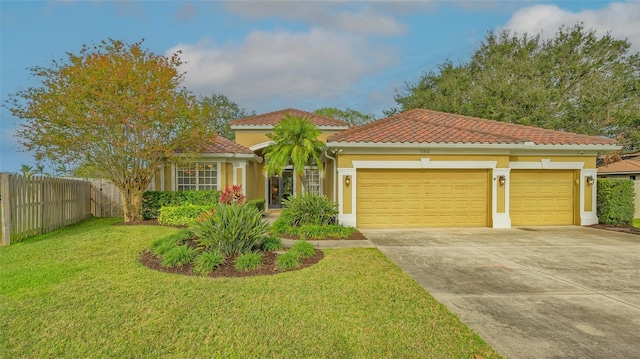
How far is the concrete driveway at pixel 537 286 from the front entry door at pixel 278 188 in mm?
10621

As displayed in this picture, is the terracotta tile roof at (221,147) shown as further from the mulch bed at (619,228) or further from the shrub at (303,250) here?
the mulch bed at (619,228)

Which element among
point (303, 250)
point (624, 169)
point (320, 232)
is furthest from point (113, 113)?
point (624, 169)

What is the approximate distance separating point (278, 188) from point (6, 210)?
41.9ft

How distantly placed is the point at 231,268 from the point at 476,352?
4.41 meters

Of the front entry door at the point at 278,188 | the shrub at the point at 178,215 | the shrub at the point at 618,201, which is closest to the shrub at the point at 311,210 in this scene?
the shrub at the point at 178,215

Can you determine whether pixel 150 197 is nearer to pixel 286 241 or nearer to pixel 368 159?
pixel 286 241

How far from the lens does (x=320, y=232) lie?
9.77m

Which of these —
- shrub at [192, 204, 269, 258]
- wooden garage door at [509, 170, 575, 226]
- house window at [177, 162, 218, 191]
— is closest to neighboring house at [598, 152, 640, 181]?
wooden garage door at [509, 170, 575, 226]

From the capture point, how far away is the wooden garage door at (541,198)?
12609 millimetres

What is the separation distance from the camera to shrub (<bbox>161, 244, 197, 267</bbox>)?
6.35 meters

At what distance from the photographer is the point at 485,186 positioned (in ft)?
40.1

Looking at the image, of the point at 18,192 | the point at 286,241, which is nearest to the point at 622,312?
the point at 286,241

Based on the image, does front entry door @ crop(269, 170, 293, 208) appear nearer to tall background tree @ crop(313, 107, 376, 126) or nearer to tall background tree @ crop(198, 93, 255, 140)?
tall background tree @ crop(198, 93, 255, 140)

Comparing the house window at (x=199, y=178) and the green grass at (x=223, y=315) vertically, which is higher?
the house window at (x=199, y=178)
